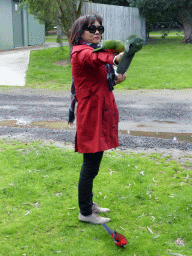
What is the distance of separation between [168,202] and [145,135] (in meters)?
2.72

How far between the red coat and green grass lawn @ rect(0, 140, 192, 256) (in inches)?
36.7

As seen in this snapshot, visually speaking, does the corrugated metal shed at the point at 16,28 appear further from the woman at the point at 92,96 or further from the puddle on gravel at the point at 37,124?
the woman at the point at 92,96

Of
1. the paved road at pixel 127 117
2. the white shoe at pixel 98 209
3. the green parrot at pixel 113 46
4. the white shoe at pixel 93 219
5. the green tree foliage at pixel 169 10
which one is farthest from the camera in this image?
the green tree foliage at pixel 169 10

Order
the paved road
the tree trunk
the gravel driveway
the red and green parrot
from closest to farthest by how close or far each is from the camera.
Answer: the red and green parrot → the gravel driveway → the paved road → the tree trunk

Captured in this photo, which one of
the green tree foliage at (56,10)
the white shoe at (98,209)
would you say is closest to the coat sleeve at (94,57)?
the white shoe at (98,209)

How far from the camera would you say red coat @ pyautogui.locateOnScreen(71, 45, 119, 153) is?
297 centimetres

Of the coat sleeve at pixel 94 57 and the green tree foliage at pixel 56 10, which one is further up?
the green tree foliage at pixel 56 10

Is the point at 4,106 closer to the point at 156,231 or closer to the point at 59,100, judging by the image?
the point at 59,100

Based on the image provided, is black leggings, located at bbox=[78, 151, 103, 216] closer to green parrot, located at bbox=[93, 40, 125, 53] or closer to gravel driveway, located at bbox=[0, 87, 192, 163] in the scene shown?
green parrot, located at bbox=[93, 40, 125, 53]

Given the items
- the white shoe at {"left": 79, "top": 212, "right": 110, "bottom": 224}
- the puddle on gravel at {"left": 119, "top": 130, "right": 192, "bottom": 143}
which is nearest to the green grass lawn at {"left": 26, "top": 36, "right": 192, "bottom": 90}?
the puddle on gravel at {"left": 119, "top": 130, "right": 192, "bottom": 143}

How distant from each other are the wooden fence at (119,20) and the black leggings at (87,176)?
17.7 metres

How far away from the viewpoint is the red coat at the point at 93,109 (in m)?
2.97

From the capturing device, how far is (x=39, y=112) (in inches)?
327

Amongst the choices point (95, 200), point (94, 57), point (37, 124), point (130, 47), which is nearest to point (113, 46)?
point (94, 57)
